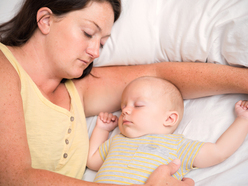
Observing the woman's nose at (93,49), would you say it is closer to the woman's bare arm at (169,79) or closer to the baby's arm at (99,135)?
the woman's bare arm at (169,79)

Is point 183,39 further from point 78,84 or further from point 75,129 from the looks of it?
point 75,129

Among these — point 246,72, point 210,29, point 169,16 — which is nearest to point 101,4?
point 169,16

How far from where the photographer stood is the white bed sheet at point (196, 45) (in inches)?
46.6

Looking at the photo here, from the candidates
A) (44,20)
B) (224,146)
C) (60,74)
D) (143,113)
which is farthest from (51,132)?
(224,146)

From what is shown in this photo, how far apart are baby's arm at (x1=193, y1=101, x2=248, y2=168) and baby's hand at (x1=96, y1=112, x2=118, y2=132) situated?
61cm

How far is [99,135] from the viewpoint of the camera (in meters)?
1.53

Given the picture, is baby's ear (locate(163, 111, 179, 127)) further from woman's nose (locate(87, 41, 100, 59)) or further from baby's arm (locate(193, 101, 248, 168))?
woman's nose (locate(87, 41, 100, 59))

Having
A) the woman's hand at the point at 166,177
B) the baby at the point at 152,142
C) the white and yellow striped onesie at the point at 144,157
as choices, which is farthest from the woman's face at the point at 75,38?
the woman's hand at the point at 166,177

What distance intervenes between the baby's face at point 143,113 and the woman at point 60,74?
225 millimetres

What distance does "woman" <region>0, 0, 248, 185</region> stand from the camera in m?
1.20

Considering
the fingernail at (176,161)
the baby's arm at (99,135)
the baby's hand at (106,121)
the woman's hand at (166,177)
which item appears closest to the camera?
the woman's hand at (166,177)

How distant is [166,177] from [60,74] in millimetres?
820

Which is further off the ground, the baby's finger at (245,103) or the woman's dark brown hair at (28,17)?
the woman's dark brown hair at (28,17)

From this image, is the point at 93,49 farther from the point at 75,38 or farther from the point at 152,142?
the point at 152,142
